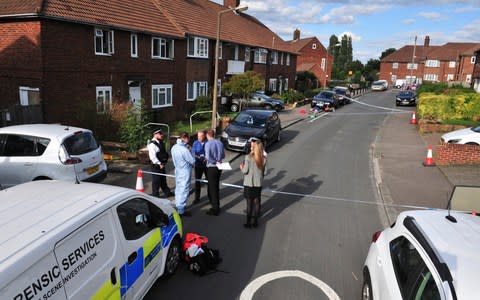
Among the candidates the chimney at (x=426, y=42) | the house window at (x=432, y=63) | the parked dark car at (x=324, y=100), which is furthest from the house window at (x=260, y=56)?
the chimney at (x=426, y=42)

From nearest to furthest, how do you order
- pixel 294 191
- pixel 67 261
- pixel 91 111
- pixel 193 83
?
pixel 67 261 → pixel 294 191 → pixel 91 111 → pixel 193 83

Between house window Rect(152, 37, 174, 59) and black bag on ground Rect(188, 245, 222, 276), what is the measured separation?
1768cm

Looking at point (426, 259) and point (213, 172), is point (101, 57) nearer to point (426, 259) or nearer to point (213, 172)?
point (213, 172)

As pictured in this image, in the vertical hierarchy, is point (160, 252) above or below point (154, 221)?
below

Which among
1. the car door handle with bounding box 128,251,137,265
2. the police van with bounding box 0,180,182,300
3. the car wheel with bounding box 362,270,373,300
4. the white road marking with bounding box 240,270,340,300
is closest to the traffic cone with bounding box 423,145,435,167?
the white road marking with bounding box 240,270,340,300

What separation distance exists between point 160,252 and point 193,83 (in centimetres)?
2206

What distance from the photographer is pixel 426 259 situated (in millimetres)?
3512

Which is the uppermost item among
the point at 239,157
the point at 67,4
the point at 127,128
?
the point at 67,4

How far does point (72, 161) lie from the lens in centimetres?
833

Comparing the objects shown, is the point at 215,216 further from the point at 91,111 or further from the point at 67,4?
the point at 67,4

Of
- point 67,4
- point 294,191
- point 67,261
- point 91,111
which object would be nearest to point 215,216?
point 294,191

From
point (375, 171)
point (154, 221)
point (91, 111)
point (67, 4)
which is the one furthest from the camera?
point (67, 4)

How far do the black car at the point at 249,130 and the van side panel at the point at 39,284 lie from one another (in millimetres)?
10725

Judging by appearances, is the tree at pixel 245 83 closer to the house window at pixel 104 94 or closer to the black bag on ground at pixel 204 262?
the house window at pixel 104 94
